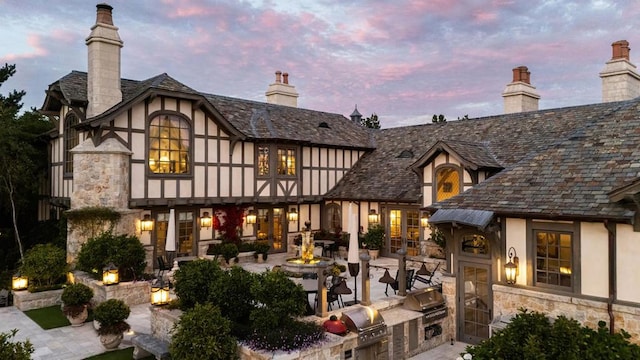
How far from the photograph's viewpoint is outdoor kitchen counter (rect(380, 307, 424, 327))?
1084cm

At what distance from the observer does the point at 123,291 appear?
1342 centimetres

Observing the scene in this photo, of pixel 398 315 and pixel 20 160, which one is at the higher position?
pixel 20 160

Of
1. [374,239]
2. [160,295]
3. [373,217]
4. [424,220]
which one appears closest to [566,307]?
[424,220]

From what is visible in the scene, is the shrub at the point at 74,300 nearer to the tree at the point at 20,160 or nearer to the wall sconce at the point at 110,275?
the wall sconce at the point at 110,275

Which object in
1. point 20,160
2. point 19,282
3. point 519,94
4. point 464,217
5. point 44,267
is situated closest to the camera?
point 464,217

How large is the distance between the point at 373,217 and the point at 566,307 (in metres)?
11.1

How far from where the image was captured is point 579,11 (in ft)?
47.9

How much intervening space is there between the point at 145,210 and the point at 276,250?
6.89 meters

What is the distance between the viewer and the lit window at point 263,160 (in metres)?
19.9

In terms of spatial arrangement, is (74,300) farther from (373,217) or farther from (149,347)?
(373,217)

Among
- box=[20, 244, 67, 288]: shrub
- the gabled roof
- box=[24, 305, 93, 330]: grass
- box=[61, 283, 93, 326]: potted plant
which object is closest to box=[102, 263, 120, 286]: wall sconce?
box=[61, 283, 93, 326]: potted plant

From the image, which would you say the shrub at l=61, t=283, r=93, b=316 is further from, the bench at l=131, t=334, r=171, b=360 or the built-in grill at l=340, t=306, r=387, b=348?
the built-in grill at l=340, t=306, r=387, b=348

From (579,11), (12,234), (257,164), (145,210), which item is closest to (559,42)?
(579,11)

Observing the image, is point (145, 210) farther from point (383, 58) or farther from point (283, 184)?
point (383, 58)
